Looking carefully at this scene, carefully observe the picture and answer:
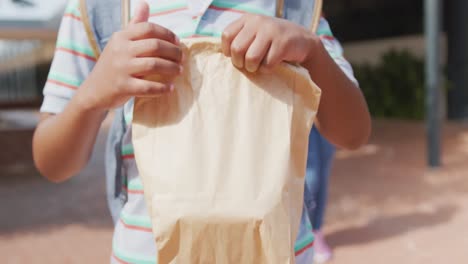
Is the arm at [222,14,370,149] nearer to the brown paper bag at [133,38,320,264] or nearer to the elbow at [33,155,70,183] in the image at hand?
the brown paper bag at [133,38,320,264]

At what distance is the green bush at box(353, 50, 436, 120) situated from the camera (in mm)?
11469

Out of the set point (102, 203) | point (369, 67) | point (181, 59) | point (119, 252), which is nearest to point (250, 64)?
point (181, 59)

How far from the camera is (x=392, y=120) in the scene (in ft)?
39.4

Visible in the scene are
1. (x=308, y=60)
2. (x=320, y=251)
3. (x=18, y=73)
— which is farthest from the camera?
(x=18, y=73)

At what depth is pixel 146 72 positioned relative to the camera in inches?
29.8

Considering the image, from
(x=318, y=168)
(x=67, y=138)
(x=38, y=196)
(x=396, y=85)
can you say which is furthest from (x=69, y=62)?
(x=396, y=85)

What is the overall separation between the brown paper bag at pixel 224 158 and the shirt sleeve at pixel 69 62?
0.30 metres

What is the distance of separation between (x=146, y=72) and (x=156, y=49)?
4 cm

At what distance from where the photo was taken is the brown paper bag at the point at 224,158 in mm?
725

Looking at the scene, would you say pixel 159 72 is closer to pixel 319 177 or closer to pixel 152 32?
pixel 152 32

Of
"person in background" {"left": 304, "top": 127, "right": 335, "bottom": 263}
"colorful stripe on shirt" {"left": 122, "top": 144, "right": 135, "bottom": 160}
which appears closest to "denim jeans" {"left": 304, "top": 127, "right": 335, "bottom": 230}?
"person in background" {"left": 304, "top": 127, "right": 335, "bottom": 263}

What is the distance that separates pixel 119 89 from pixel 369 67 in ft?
40.5

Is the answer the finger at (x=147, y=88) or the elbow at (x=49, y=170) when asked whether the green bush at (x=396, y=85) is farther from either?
the finger at (x=147, y=88)

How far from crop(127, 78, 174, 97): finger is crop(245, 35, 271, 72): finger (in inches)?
4.8
